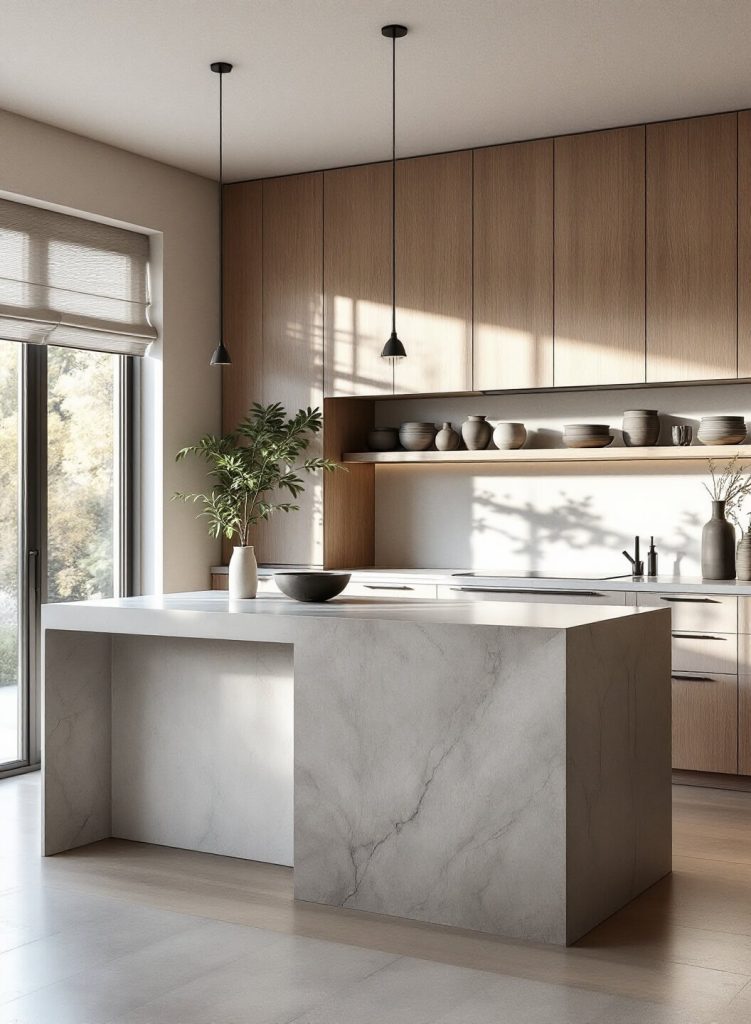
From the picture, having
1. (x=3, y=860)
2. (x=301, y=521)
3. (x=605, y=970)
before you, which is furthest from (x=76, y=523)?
(x=605, y=970)

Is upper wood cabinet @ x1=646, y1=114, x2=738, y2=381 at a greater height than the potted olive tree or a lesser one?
greater

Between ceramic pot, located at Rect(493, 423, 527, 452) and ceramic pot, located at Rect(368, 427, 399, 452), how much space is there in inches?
23.8

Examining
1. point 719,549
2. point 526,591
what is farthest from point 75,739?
point 719,549

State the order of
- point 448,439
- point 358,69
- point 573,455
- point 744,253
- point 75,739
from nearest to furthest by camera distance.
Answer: point 75,739 < point 358,69 < point 744,253 < point 573,455 < point 448,439

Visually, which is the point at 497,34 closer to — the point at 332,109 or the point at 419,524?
the point at 332,109

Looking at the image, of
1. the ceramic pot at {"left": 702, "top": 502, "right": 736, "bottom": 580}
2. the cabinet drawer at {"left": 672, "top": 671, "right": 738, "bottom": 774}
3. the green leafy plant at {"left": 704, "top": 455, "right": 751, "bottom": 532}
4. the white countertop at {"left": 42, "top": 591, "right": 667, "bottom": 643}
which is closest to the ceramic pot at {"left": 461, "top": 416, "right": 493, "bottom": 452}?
the green leafy plant at {"left": 704, "top": 455, "right": 751, "bottom": 532}

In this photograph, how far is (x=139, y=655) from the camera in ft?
13.9

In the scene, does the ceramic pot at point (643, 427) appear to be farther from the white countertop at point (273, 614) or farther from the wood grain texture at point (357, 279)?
the white countertop at point (273, 614)

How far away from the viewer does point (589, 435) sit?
5.54 m

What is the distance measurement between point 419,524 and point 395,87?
2.34 meters

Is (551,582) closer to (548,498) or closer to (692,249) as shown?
(548,498)

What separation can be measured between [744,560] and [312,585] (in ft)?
7.21

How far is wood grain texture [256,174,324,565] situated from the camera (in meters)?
6.12

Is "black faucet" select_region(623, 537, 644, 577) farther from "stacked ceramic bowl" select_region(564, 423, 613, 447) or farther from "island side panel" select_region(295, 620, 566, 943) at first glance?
"island side panel" select_region(295, 620, 566, 943)
